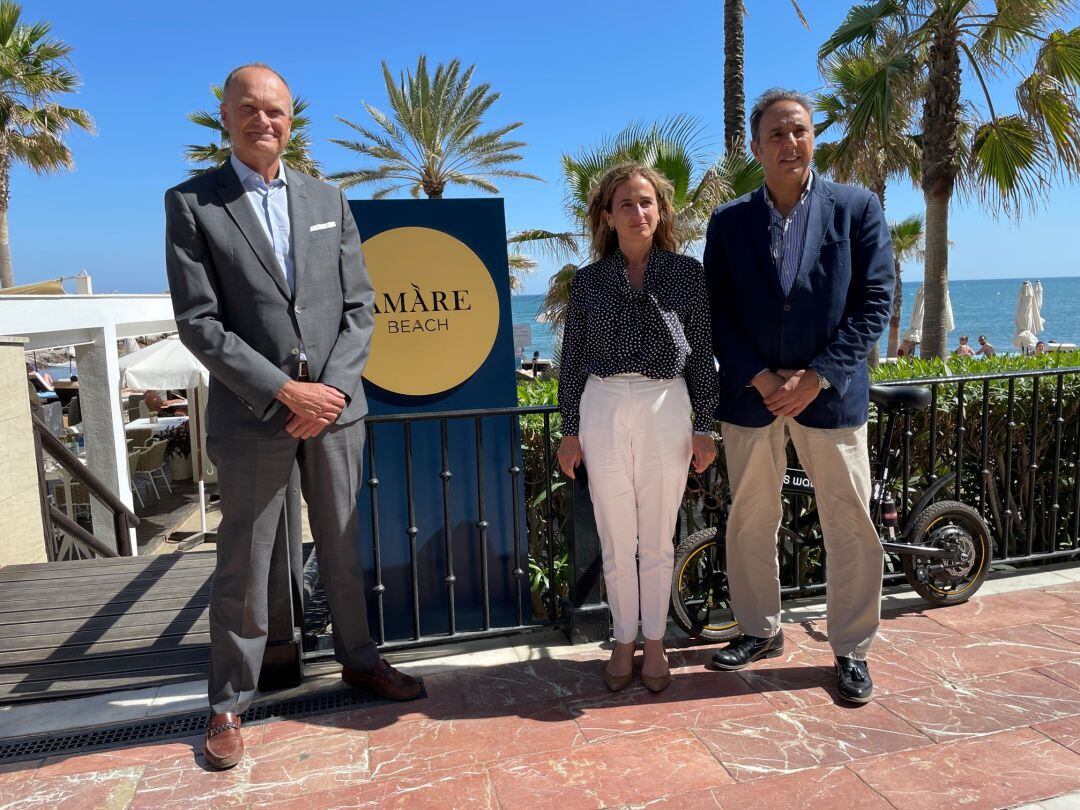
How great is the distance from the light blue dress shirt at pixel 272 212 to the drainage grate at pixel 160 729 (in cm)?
159

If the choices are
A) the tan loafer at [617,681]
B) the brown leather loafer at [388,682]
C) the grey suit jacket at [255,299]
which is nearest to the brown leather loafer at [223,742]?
the brown leather loafer at [388,682]

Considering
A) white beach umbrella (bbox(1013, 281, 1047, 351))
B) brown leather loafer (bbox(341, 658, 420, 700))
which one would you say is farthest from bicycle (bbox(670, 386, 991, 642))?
white beach umbrella (bbox(1013, 281, 1047, 351))

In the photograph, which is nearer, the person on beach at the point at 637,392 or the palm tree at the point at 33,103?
the person on beach at the point at 637,392

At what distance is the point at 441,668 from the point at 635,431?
138 centimetres

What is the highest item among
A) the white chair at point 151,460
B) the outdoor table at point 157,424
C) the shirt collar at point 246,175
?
the shirt collar at point 246,175

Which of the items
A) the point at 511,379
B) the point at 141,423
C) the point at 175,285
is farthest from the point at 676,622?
the point at 141,423

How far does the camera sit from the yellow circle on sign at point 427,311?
3404 millimetres

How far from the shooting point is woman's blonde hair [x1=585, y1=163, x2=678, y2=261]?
2.82 metres

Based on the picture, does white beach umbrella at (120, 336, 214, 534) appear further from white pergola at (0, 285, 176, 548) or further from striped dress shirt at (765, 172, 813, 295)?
striped dress shirt at (765, 172, 813, 295)

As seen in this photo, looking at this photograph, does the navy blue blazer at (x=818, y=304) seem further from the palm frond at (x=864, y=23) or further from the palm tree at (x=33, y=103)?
the palm tree at (x=33, y=103)

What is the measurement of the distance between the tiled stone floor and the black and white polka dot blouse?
3.49 feet

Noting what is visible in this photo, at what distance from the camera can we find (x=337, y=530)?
2748 millimetres

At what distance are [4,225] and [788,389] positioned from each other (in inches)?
1144

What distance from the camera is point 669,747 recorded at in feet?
8.32
